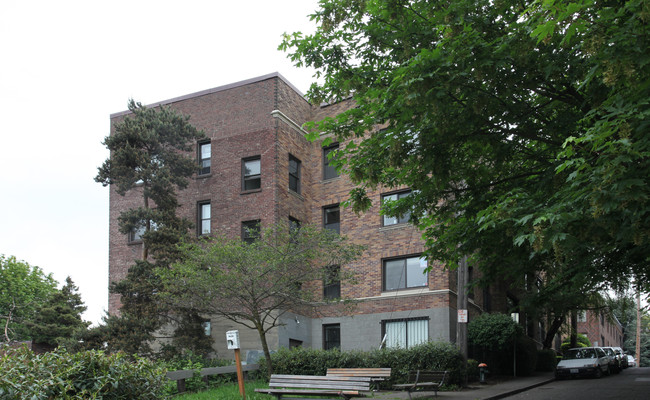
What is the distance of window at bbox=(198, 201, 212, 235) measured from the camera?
2891 centimetres

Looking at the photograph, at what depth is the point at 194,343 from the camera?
2417 centimetres

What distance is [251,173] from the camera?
93.2 ft

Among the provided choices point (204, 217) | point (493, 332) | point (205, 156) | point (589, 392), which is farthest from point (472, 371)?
point (205, 156)

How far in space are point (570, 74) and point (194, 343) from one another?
18.2 m

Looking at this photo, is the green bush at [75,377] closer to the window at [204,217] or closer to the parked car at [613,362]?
the window at [204,217]

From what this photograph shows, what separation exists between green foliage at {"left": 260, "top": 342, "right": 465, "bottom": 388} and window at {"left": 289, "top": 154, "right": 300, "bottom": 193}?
368 inches

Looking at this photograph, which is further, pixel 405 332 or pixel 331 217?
pixel 331 217

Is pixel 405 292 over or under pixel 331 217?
under

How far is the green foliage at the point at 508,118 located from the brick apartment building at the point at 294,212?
37.7 ft

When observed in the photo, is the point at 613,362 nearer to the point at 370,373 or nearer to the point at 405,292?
the point at 405,292

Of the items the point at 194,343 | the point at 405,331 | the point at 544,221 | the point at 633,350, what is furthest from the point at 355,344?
the point at 633,350

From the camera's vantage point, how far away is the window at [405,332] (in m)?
25.2

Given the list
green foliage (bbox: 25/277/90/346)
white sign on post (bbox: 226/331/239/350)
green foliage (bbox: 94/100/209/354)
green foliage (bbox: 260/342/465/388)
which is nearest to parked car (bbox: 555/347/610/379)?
green foliage (bbox: 260/342/465/388)

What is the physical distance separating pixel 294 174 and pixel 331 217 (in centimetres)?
271
